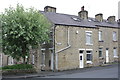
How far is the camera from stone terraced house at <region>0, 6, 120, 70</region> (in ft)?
67.4

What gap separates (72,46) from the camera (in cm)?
2148

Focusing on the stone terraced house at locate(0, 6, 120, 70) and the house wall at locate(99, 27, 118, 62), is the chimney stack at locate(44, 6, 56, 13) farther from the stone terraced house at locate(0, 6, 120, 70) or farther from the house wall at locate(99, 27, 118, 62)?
the house wall at locate(99, 27, 118, 62)

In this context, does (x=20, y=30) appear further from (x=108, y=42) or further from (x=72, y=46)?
(x=108, y=42)

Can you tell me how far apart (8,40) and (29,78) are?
5174 mm

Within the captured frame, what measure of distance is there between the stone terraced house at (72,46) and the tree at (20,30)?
11.0 feet

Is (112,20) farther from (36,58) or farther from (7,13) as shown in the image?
(7,13)

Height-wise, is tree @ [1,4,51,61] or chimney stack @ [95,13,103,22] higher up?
chimney stack @ [95,13,103,22]

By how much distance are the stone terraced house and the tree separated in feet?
11.0

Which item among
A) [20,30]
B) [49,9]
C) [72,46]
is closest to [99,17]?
[49,9]

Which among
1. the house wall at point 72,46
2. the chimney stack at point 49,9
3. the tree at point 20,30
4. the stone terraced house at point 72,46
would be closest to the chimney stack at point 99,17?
the stone terraced house at point 72,46

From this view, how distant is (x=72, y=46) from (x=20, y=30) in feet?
26.9

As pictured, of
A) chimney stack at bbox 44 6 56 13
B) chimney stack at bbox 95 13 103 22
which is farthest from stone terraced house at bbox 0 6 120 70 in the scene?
chimney stack at bbox 95 13 103 22

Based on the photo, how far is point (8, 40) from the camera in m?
17.3

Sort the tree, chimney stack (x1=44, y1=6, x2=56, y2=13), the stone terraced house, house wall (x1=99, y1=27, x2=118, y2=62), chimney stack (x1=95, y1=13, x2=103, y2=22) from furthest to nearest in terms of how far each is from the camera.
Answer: chimney stack (x1=95, y1=13, x2=103, y2=22)
chimney stack (x1=44, y1=6, x2=56, y2=13)
house wall (x1=99, y1=27, x2=118, y2=62)
the stone terraced house
the tree
